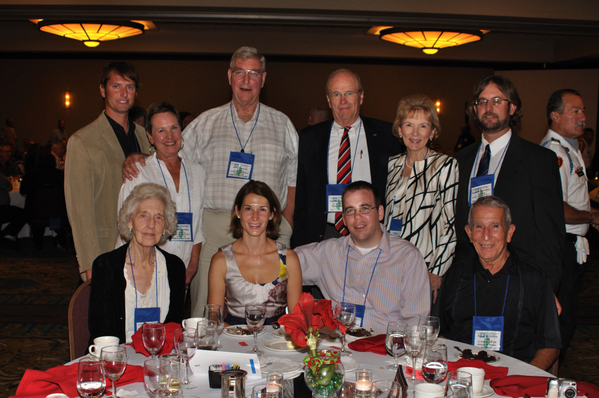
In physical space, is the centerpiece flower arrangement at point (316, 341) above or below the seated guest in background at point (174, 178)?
below

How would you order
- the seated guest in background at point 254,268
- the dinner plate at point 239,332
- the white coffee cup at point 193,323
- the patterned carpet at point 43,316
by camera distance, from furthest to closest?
1. the patterned carpet at point 43,316
2. the seated guest in background at point 254,268
3. the dinner plate at point 239,332
4. the white coffee cup at point 193,323

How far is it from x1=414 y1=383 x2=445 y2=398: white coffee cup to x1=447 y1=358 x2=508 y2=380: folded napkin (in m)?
0.25

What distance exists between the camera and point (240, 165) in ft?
11.5

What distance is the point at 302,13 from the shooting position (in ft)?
26.5

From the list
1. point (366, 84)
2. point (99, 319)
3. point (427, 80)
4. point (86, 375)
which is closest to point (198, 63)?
point (366, 84)

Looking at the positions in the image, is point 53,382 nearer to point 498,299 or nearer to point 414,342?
point 414,342

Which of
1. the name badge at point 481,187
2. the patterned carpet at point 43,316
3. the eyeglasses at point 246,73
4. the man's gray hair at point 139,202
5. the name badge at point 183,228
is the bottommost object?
the patterned carpet at point 43,316

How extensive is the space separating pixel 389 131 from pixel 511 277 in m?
1.30

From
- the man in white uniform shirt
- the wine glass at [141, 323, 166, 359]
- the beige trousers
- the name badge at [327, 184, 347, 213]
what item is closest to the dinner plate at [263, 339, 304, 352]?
the wine glass at [141, 323, 166, 359]

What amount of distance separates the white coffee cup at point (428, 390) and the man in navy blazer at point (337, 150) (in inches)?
73.0

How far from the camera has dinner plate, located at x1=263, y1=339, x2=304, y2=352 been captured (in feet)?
6.86

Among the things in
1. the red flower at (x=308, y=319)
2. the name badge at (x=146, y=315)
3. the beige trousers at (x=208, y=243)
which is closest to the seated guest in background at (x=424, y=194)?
the beige trousers at (x=208, y=243)

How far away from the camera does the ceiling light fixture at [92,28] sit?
9703 mm

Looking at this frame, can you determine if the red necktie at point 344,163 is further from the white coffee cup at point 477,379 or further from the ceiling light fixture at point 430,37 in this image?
the ceiling light fixture at point 430,37
